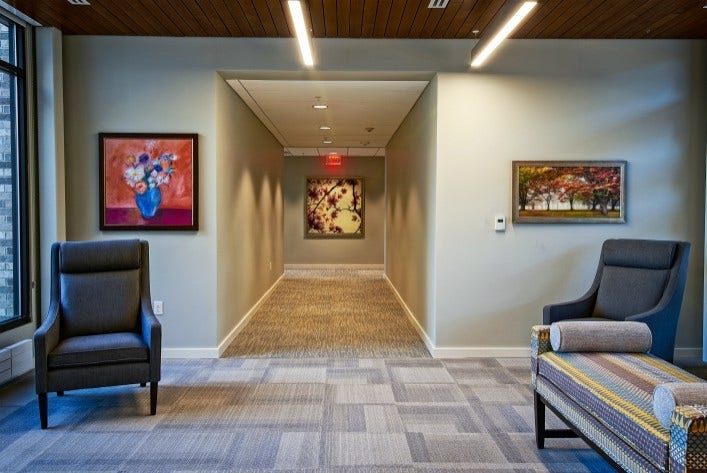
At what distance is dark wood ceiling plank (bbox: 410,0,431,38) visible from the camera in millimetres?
3716

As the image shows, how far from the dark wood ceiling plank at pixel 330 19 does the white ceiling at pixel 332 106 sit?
57 centimetres

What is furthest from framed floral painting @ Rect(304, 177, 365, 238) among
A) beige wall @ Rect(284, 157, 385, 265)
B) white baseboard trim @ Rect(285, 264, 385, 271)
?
white baseboard trim @ Rect(285, 264, 385, 271)

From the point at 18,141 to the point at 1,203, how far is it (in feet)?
1.62

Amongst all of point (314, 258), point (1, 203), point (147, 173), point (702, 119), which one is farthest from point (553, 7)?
point (314, 258)

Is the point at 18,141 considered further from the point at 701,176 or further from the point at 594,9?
the point at 701,176

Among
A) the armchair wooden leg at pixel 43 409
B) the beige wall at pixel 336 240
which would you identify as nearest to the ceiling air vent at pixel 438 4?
the armchair wooden leg at pixel 43 409

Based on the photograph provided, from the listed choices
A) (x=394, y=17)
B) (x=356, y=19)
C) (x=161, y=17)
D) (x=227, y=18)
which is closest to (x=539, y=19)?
(x=394, y=17)

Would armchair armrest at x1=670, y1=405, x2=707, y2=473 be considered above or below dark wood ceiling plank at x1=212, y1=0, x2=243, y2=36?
below

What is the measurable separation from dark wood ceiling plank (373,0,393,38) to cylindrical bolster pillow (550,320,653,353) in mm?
2390

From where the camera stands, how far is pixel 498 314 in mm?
4613

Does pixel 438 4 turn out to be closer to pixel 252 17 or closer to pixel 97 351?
pixel 252 17

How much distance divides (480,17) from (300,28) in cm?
142

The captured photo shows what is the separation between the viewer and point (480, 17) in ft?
13.0

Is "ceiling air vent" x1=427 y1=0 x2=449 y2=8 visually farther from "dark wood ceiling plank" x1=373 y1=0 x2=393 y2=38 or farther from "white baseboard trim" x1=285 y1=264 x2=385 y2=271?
"white baseboard trim" x1=285 y1=264 x2=385 y2=271
